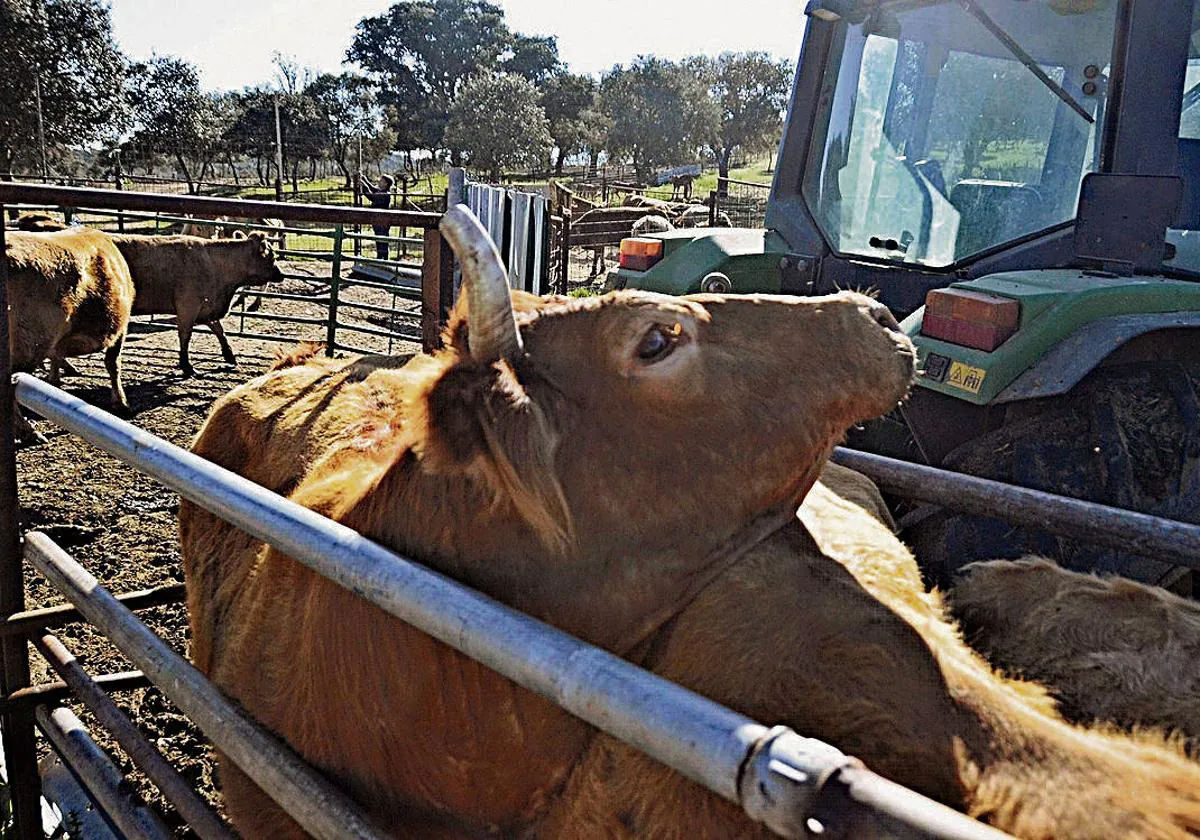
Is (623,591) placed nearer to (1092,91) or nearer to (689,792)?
(689,792)

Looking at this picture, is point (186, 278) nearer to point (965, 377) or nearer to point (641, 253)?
point (641, 253)

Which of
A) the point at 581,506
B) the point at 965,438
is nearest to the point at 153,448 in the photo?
the point at 581,506

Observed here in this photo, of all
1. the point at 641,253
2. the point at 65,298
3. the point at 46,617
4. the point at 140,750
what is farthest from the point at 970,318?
the point at 65,298

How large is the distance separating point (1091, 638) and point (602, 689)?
133 cm

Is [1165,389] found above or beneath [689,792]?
above

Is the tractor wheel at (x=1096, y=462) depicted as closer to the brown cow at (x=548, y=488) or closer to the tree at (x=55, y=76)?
the brown cow at (x=548, y=488)

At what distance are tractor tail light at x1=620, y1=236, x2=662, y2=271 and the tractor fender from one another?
2.65 metres

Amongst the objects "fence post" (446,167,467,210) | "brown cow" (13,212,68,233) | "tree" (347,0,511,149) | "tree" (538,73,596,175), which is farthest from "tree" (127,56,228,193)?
"fence post" (446,167,467,210)

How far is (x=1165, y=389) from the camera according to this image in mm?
3055

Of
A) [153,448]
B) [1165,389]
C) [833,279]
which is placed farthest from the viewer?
[833,279]

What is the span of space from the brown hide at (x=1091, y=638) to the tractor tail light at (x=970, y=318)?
3.60 ft

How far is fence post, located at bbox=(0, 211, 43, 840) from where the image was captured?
109 inches

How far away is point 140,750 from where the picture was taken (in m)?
2.25

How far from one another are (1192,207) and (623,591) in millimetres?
3338
